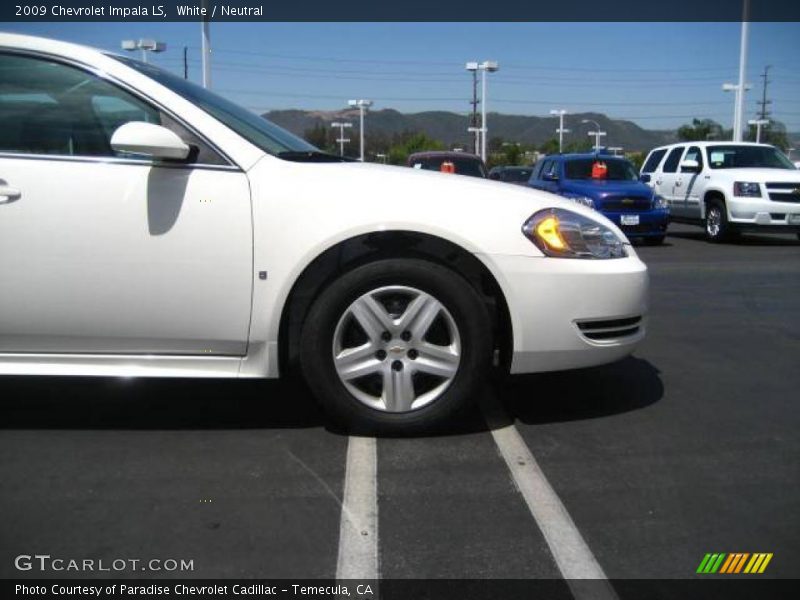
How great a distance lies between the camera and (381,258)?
342cm

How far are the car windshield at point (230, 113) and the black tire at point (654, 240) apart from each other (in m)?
10.2

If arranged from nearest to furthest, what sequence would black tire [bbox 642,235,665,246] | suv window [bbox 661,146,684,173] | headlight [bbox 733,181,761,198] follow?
headlight [bbox 733,181,761,198] < black tire [bbox 642,235,665,246] < suv window [bbox 661,146,684,173]

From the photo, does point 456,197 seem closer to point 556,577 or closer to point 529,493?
point 529,493

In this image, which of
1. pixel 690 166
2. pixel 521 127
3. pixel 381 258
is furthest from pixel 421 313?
pixel 521 127

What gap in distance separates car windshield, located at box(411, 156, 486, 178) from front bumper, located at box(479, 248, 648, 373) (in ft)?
43.2

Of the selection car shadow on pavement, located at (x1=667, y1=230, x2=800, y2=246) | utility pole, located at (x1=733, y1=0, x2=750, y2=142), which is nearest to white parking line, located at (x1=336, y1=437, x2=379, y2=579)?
car shadow on pavement, located at (x1=667, y1=230, x2=800, y2=246)

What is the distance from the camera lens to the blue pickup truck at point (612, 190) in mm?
12742

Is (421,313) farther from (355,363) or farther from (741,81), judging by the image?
(741,81)

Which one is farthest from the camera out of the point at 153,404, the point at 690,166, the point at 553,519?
the point at 690,166

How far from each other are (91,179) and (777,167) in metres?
13.4

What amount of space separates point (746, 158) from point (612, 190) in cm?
318

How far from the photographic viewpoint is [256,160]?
3383 mm

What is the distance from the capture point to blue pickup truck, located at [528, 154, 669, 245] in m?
12.7

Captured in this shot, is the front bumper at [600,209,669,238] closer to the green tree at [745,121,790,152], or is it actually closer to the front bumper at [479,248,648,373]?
the front bumper at [479,248,648,373]
